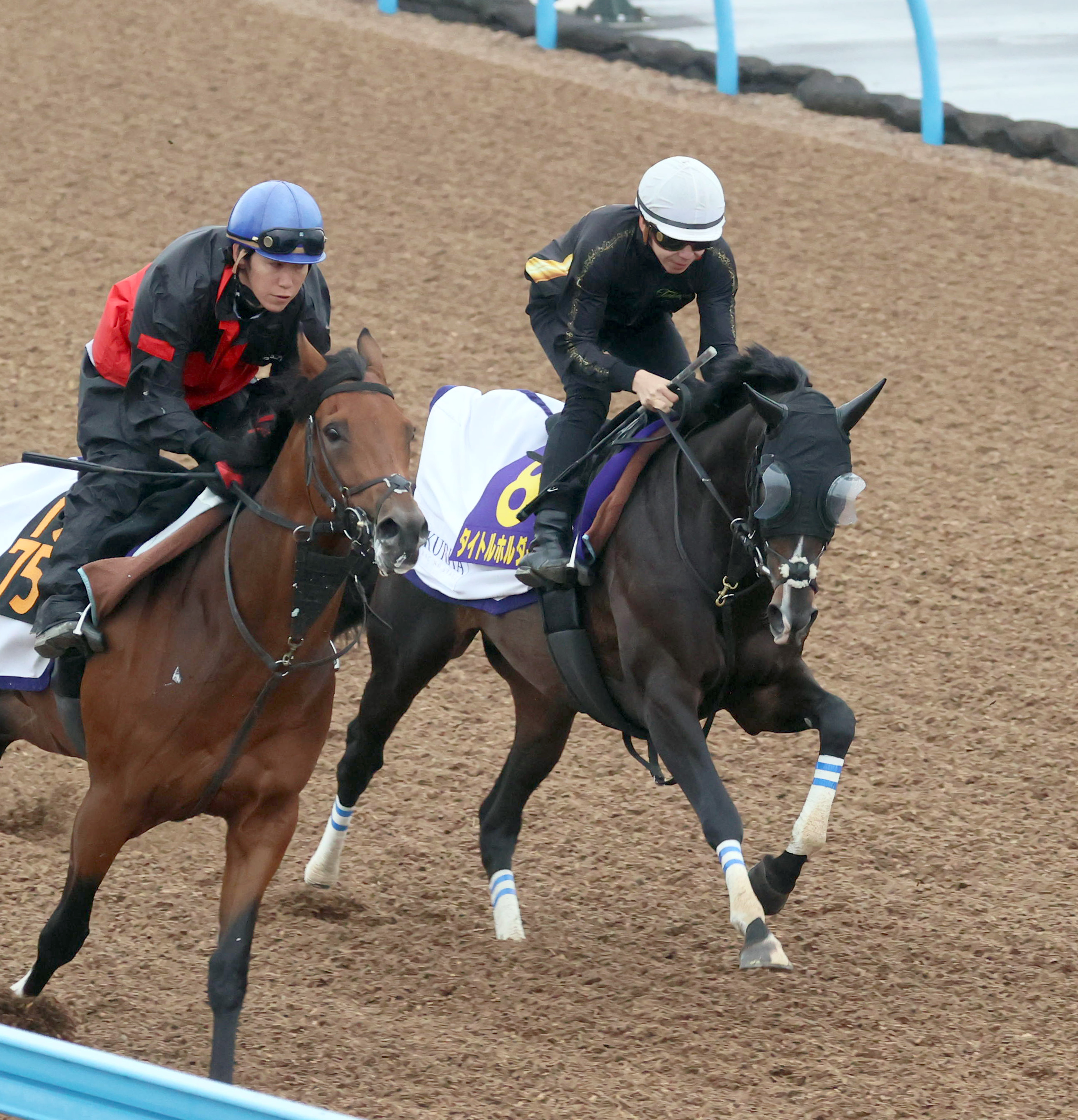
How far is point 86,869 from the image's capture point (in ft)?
14.7

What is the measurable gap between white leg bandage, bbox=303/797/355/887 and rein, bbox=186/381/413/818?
152 cm

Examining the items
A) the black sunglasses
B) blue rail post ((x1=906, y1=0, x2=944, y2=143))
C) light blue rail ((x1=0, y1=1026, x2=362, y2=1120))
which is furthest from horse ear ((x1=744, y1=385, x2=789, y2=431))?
blue rail post ((x1=906, y1=0, x2=944, y2=143))

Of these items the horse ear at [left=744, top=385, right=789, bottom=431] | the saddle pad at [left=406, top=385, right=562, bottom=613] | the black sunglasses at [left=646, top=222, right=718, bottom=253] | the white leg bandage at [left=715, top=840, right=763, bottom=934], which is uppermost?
the black sunglasses at [left=646, top=222, right=718, bottom=253]

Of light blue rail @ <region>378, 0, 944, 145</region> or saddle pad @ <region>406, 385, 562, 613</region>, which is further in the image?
light blue rail @ <region>378, 0, 944, 145</region>

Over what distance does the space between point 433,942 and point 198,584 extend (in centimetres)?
177

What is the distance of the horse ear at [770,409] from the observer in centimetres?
471

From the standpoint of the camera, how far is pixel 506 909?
5.76 metres

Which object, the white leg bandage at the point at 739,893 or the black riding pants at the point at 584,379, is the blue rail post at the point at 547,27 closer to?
the black riding pants at the point at 584,379

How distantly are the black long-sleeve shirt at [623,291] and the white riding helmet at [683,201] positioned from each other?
199 mm

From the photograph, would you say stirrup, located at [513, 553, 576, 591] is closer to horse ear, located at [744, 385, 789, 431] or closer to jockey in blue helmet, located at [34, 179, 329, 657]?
horse ear, located at [744, 385, 789, 431]

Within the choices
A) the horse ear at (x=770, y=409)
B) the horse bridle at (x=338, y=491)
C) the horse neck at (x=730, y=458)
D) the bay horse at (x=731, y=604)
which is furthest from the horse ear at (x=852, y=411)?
the horse bridle at (x=338, y=491)

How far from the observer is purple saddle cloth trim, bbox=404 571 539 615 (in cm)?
575

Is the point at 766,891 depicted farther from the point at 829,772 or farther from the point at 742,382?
the point at 742,382

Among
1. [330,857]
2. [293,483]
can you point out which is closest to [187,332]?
[293,483]
